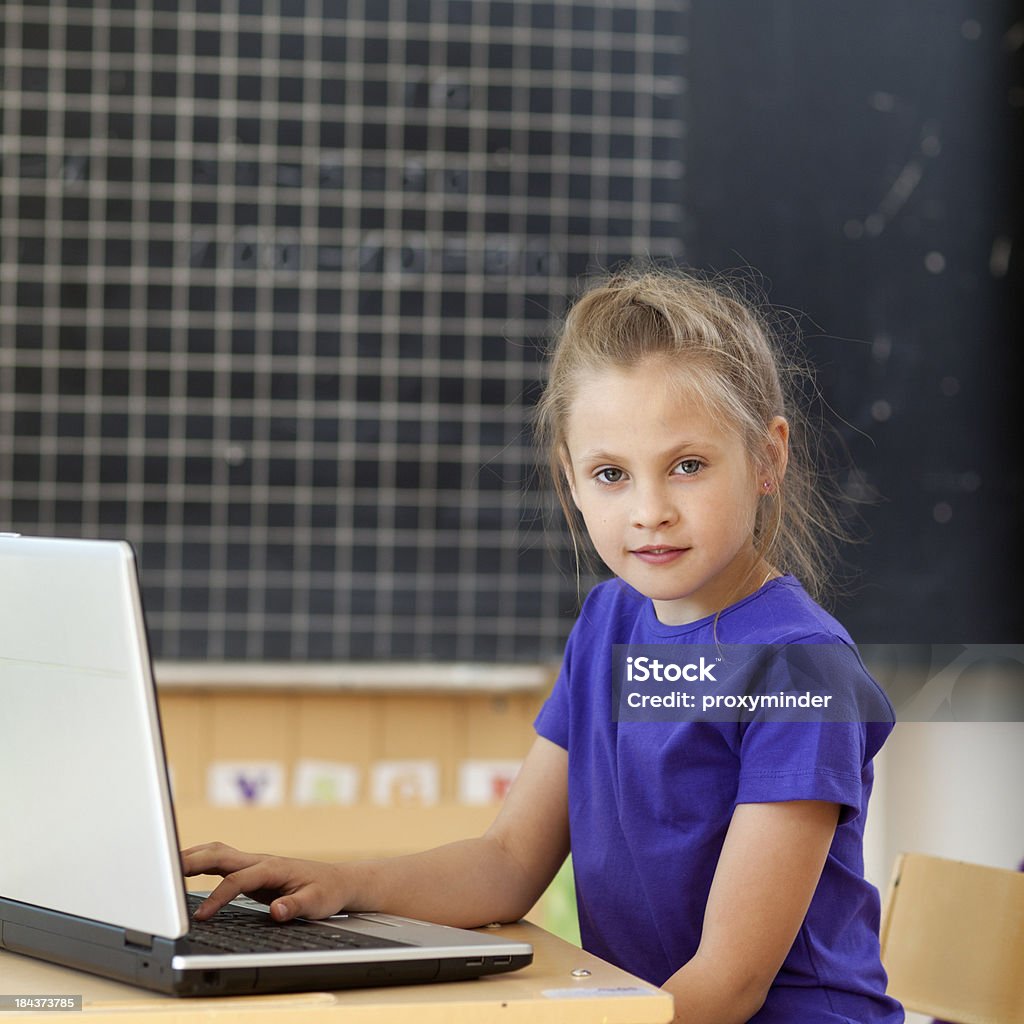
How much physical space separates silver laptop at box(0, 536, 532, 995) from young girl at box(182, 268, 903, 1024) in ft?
0.37

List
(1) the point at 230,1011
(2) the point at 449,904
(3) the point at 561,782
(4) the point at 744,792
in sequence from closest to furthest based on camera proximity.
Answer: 1. (1) the point at 230,1011
2. (4) the point at 744,792
3. (2) the point at 449,904
4. (3) the point at 561,782

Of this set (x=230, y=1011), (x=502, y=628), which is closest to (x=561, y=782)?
(x=230, y=1011)

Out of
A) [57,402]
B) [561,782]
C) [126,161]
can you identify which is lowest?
[561,782]

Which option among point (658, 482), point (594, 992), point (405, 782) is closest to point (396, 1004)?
point (594, 992)

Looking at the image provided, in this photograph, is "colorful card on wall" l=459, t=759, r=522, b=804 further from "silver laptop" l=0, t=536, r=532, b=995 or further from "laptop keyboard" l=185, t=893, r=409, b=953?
"silver laptop" l=0, t=536, r=532, b=995

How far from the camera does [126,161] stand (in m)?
2.37

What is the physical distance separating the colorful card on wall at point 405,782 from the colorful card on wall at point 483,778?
1.9 inches

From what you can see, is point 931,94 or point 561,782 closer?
point 561,782

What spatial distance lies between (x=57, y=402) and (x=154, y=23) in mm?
670

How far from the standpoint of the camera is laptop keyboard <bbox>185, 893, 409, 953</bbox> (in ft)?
2.54

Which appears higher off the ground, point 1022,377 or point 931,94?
point 931,94

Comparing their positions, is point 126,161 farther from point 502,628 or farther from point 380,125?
point 502,628

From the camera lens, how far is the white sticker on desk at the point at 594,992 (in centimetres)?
74

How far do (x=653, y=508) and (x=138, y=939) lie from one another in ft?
1.59
